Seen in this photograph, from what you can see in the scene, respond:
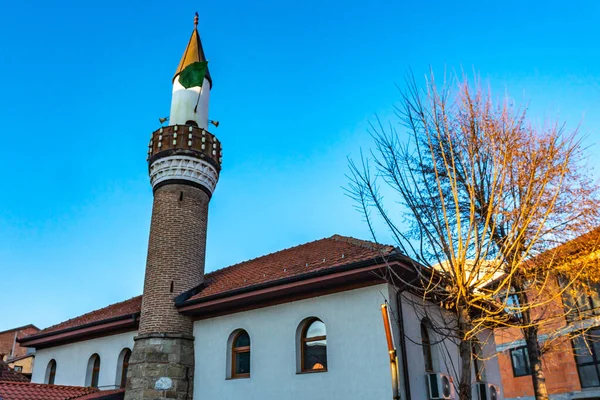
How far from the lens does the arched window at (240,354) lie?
39.5 feet

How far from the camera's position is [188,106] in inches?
654

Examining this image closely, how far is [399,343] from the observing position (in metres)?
10.1

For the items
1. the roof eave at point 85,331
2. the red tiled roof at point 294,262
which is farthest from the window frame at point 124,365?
the red tiled roof at point 294,262

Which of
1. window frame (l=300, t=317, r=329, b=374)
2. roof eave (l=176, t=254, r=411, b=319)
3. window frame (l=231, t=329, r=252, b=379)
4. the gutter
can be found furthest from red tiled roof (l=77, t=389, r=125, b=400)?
window frame (l=300, t=317, r=329, b=374)

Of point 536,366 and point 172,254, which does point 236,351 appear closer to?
point 172,254

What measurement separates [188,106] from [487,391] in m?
12.2

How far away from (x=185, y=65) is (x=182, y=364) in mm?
10172

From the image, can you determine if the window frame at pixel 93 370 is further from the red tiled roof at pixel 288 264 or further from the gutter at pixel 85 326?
the red tiled roof at pixel 288 264

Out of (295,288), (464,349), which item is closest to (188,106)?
(295,288)

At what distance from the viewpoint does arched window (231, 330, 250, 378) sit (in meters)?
12.0

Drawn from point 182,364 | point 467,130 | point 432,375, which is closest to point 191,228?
point 182,364

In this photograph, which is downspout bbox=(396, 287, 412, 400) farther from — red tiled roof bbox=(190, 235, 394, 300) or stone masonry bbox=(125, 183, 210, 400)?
stone masonry bbox=(125, 183, 210, 400)

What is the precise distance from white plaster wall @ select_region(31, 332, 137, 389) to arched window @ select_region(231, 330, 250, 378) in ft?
12.0

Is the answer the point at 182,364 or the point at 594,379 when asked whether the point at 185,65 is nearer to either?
the point at 182,364
